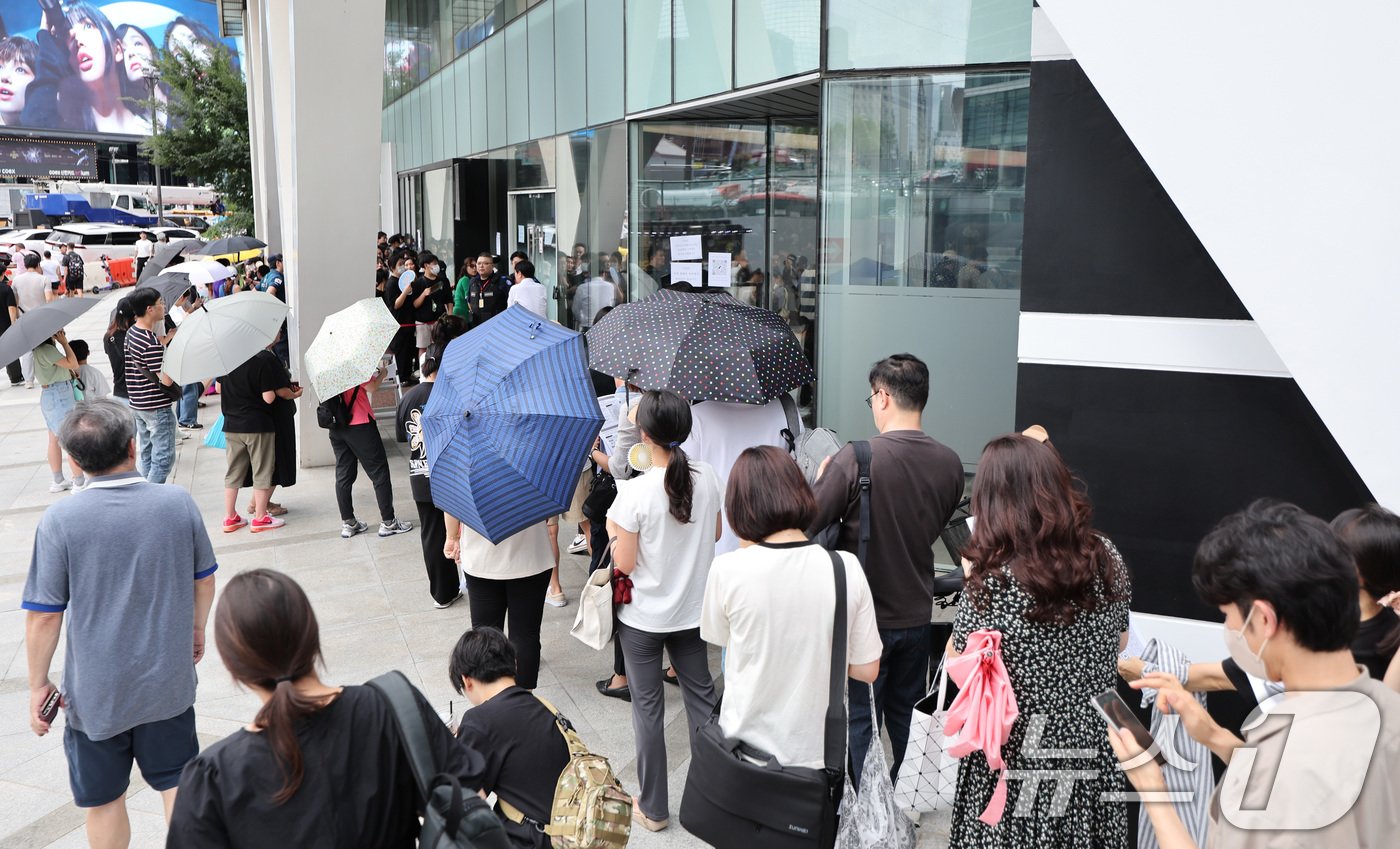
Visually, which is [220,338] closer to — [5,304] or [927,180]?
[927,180]

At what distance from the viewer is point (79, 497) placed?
11.8 ft

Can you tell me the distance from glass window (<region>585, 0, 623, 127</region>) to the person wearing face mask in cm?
1093

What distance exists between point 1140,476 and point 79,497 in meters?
4.12

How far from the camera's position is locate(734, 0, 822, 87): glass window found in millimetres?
8289

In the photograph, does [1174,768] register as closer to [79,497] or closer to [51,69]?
[79,497]

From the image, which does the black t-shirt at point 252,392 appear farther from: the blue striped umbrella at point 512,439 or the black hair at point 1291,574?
the black hair at point 1291,574

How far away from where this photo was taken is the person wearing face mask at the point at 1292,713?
188 cm

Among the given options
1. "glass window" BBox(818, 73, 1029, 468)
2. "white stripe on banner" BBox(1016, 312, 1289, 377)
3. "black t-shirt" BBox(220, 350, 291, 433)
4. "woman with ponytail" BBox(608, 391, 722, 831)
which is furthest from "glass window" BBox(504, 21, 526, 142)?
"woman with ponytail" BBox(608, 391, 722, 831)

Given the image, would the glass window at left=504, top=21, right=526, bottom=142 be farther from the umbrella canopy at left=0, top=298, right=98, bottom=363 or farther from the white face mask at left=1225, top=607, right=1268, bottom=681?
the white face mask at left=1225, top=607, right=1268, bottom=681

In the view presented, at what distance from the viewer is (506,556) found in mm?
4996

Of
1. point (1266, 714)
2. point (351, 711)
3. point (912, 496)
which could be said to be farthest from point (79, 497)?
point (1266, 714)

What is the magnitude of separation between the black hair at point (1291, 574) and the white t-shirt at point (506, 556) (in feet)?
11.0

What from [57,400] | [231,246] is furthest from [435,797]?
[231,246]

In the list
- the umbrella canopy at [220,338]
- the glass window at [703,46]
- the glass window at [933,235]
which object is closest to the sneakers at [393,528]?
the umbrella canopy at [220,338]
